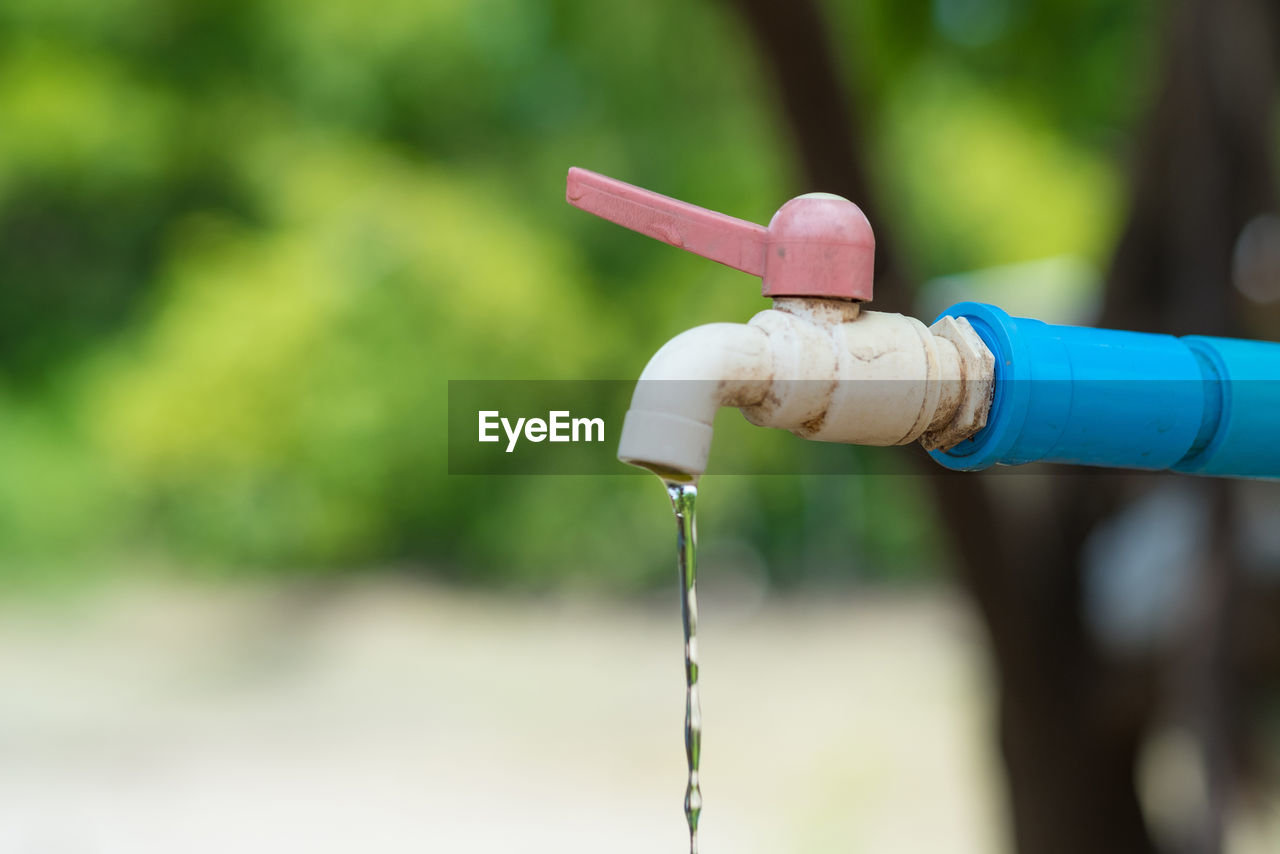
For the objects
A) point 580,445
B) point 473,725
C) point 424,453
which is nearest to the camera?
point 473,725

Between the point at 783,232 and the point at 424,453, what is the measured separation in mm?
6649

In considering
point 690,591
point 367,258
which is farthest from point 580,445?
point 690,591

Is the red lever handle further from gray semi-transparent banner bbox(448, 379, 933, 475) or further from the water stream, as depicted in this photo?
gray semi-transparent banner bbox(448, 379, 933, 475)

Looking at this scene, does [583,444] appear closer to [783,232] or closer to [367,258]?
[367,258]

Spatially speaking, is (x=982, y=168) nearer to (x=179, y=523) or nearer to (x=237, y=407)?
(x=237, y=407)

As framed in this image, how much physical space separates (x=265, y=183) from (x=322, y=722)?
3.15 metres

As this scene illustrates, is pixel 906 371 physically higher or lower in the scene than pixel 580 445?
lower

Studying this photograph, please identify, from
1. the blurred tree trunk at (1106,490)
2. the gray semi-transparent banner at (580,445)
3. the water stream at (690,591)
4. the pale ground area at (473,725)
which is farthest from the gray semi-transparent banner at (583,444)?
the water stream at (690,591)

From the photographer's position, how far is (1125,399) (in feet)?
1.83

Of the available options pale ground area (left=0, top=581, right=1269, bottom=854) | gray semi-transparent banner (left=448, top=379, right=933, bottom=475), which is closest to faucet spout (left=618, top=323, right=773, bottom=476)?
pale ground area (left=0, top=581, right=1269, bottom=854)

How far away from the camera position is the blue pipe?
0.55 metres

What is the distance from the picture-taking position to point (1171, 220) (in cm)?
173

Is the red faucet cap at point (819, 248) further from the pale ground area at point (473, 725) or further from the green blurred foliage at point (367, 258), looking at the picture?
the green blurred foliage at point (367, 258)

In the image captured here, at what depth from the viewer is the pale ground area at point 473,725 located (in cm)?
417
